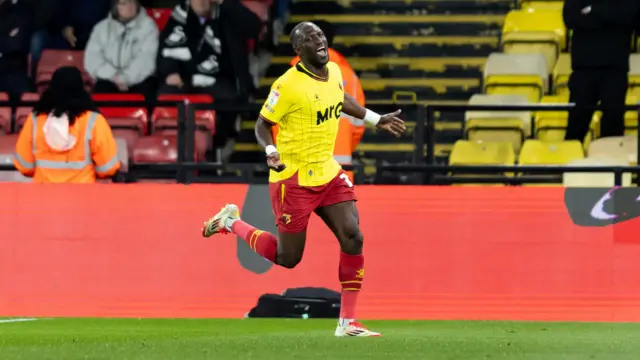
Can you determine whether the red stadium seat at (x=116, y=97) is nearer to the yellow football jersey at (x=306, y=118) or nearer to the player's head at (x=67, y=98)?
the player's head at (x=67, y=98)

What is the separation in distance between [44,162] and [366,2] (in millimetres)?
7040

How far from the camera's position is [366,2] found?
19516 mm

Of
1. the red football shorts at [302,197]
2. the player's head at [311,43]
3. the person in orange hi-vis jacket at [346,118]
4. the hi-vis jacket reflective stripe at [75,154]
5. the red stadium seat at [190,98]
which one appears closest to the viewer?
the player's head at [311,43]

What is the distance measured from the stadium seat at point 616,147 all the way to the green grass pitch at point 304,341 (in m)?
2.88

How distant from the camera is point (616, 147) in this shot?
14.6m

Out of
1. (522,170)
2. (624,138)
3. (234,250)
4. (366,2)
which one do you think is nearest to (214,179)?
(234,250)

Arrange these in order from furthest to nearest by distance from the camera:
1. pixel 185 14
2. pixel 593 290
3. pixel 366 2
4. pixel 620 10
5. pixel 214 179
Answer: pixel 366 2, pixel 185 14, pixel 620 10, pixel 214 179, pixel 593 290

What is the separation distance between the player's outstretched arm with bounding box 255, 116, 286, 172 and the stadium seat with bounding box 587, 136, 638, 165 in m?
5.53

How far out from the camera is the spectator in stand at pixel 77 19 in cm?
1853

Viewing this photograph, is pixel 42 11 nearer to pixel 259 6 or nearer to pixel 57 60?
pixel 57 60

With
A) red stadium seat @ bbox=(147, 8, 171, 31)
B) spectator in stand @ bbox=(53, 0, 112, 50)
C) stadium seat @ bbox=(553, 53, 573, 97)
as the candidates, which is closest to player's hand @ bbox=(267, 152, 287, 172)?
stadium seat @ bbox=(553, 53, 573, 97)

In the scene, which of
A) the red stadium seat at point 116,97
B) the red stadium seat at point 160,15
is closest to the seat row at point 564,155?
the red stadium seat at point 116,97

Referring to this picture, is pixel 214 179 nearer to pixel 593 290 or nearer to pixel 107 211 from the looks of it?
pixel 107 211

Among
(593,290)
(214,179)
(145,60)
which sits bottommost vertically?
(593,290)
